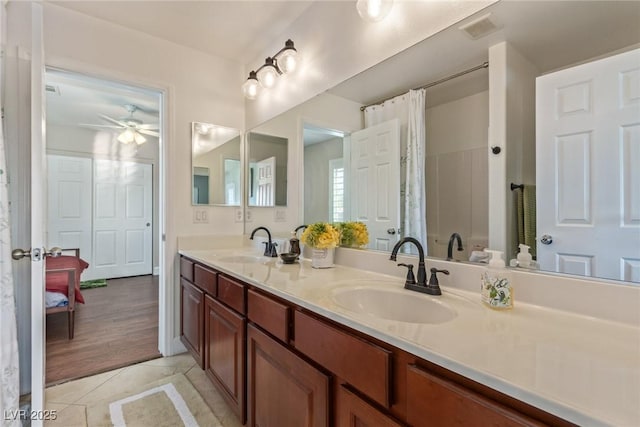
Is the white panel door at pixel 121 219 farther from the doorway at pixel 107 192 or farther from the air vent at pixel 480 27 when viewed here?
the air vent at pixel 480 27

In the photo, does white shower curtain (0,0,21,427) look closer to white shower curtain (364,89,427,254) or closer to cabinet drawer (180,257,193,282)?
cabinet drawer (180,257,193,282)

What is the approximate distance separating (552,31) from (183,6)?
200 centimetres

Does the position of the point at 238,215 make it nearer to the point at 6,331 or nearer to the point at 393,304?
the point at 6,331

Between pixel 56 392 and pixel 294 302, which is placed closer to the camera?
pixel 294 302

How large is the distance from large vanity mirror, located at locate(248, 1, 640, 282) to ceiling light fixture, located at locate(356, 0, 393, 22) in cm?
19

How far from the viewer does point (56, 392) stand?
1.82 meters

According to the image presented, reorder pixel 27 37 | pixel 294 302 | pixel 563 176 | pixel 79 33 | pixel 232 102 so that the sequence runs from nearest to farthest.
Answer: pixel 563 176 → pixel 294 302 → pixel 27 37 → pixel 79 33 → pixel 232 102

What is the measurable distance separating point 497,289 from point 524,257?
191 mm

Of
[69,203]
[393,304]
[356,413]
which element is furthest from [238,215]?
[69,203]

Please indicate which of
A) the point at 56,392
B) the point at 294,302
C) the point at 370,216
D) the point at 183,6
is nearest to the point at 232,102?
the point at 183,6

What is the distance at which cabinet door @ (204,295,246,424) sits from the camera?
1.38 m

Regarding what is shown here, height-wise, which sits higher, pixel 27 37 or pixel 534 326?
pixel 27 37

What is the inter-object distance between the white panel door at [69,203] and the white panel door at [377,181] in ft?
16.0

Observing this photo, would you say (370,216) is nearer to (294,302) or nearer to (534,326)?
(294,302)
